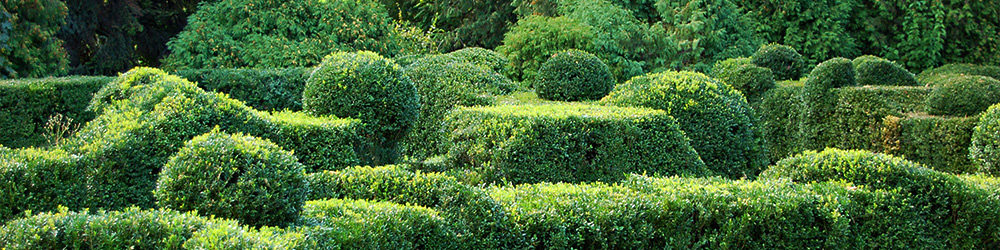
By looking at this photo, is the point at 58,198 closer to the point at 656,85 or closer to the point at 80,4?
A: the point at 656,85

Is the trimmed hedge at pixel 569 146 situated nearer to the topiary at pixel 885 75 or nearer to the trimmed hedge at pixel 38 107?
the topiary at pixel 885 75

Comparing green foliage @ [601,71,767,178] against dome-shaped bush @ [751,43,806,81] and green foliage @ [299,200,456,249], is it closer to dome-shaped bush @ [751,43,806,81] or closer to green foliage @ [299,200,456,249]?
green foliage @ [299,200,456,249]

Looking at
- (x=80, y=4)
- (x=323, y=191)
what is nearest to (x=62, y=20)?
(x=80, y=4)

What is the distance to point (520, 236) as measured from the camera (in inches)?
210

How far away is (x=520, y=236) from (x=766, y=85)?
8471 millimetres

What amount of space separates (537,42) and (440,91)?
318 centimetres

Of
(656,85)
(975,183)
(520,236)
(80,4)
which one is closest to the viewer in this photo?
(520,236)

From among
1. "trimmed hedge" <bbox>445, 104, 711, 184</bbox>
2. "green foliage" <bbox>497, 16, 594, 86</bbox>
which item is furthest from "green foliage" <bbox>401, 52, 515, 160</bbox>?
"green foliage" <bbox>497, 16, 594, 86</bbox>

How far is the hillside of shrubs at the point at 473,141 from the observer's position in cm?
452

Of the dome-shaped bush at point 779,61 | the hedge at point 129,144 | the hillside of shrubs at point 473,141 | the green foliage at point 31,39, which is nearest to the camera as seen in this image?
the hillside of shrubs at point 473,141

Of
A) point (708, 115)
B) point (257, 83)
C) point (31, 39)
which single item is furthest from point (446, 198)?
point (31, 39)

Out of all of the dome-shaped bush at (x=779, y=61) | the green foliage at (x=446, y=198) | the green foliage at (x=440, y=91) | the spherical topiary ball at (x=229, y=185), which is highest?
the spherical topiary ball at (x=229, y=185)

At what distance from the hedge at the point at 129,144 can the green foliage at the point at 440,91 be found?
274 cm

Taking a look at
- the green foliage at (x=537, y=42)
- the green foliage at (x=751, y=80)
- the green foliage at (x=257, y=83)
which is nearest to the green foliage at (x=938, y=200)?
the green foliage at (x=751, y=80)
